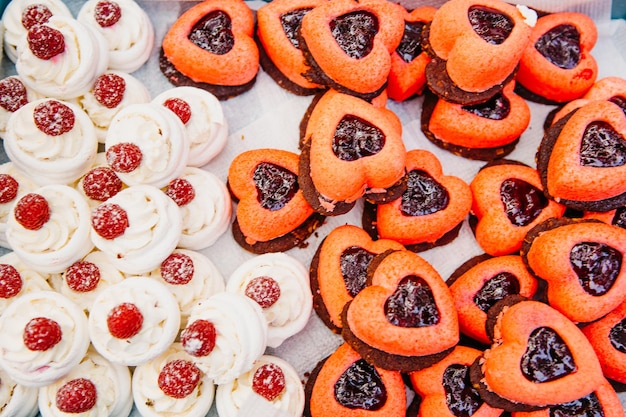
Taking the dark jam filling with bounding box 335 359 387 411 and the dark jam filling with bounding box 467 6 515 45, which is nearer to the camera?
the dark jam filling with bounding box 335 359 387 411

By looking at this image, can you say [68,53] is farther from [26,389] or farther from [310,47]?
[26,389]

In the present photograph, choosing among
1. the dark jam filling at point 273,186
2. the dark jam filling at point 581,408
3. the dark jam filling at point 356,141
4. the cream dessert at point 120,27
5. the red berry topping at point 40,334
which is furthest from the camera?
the cream dessert at point 120,27

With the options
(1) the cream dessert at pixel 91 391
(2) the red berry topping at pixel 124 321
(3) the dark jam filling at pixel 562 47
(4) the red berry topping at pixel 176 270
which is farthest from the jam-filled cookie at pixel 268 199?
(3) the dark jam filling at pixel 562 47

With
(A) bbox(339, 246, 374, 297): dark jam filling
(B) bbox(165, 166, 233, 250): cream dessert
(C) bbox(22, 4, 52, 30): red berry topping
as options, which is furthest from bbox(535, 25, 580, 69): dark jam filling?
(C) bbox(22, 4, 52, 30): red berry topping

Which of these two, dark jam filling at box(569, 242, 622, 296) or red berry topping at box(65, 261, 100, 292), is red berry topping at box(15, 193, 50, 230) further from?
dark jam filling at box(569, 242, 622, 296)

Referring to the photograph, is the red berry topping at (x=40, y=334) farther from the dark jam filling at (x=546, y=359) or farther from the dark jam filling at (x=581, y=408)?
the dark jam filling at (x=581, y=408)

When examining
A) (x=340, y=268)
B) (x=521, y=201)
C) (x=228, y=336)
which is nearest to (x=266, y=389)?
(x=228, y=336)
